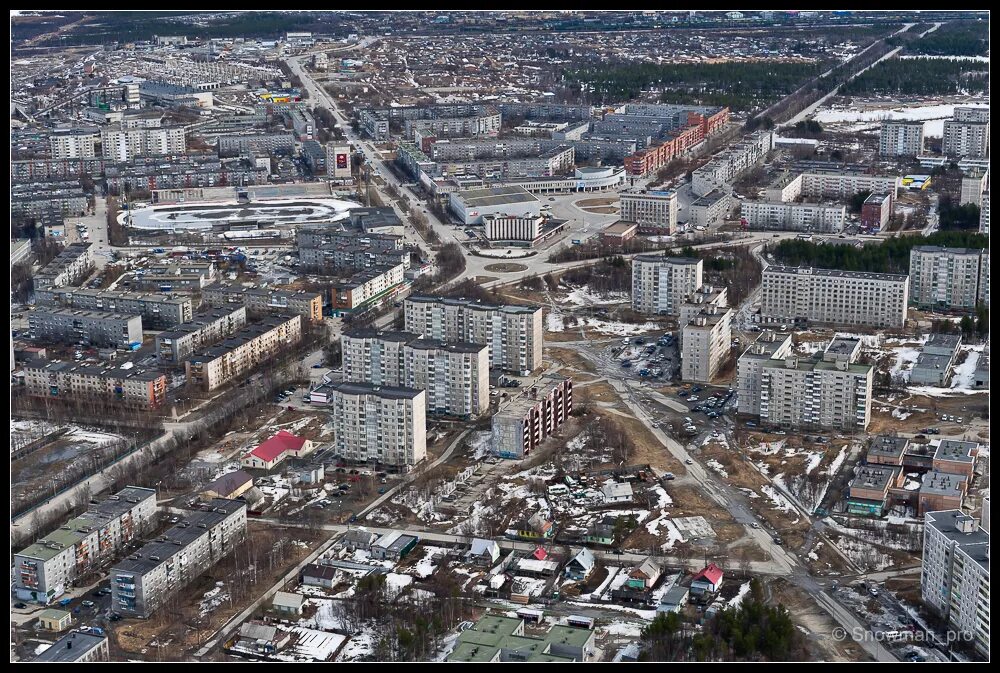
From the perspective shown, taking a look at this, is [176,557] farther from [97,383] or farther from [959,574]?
[959,574]

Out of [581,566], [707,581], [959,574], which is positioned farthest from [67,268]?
[959,574]

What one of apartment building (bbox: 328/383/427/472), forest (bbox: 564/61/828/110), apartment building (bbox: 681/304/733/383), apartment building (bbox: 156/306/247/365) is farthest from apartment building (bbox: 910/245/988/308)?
forest (bbox: 564/61/828/110)

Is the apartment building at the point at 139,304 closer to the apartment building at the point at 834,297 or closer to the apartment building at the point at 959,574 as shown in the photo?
the apartment building at the point at 834,297

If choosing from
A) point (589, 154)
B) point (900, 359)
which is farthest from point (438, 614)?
point (589, 154)

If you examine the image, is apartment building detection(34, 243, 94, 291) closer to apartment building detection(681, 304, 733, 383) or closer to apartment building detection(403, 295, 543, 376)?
apartment building detection(403, 295, 543, 376)

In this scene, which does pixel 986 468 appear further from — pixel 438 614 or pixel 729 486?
pixel 438 614
